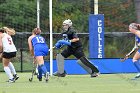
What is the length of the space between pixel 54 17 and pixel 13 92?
75.1ft

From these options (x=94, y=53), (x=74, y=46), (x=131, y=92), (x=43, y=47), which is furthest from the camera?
(x=94, y=53)

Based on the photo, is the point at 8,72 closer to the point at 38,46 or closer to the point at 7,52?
the point at 7,52

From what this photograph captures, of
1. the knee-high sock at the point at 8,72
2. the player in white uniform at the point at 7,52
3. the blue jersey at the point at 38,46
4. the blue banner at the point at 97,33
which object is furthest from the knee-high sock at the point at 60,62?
the blue banner at the point at 97,33

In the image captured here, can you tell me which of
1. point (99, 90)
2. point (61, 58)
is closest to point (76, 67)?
point (61, 58)

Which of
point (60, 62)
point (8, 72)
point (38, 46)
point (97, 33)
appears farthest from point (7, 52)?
point (97, 33)

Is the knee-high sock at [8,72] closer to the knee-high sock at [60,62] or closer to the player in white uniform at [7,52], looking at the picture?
the player in white uniform at [7,52]

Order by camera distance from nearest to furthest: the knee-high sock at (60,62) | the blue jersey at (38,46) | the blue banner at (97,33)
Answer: the blue jersey at (38,46) → the knee-high sock at (60,62) → the blue banner at (97,33)

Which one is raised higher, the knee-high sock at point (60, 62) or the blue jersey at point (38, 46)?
the blue jersey at point (38, 46)

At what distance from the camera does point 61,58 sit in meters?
22.3

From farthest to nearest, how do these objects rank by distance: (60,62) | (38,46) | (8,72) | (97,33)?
(97,33)
(60,62)
(8,72)
(38,46)

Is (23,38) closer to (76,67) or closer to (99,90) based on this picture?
(76,67)

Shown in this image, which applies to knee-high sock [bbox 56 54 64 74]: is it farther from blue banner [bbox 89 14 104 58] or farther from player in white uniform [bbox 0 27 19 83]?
blue banner [bbox 89 14 104 58]

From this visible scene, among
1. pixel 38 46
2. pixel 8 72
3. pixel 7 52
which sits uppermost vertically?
pixel 38 46

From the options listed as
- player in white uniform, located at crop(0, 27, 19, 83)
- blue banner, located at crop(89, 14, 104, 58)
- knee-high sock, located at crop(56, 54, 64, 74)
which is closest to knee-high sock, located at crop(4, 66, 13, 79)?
player in white uniform, located at crop(0, 27, 19, 83)
